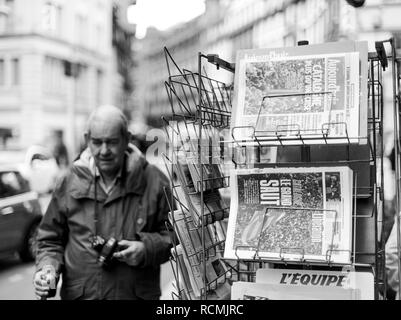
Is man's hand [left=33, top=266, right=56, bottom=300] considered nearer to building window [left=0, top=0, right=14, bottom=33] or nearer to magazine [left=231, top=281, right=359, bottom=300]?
magazine [left=231, top=281, right=359, bottom=300]

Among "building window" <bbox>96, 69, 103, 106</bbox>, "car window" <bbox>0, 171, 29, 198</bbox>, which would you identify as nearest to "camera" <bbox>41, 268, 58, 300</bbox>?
"car window" <bbox>0, 171, 29, 198</bbox>

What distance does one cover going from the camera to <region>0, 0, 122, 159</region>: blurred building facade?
2373cm

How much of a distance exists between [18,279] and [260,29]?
1075 inches

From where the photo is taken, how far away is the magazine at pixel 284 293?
1.73 metres

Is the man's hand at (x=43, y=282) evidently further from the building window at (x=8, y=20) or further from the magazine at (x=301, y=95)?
the building window at (x=8, y=20)

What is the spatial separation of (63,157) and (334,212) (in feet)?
46.5

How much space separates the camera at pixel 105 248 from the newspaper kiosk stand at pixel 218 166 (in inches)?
30.4

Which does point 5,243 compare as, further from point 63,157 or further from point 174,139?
point 63,157

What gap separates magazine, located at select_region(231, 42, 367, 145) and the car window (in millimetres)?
6537

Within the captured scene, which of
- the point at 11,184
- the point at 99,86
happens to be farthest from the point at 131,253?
the point at 99,86

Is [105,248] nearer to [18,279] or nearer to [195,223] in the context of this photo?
[195,223]

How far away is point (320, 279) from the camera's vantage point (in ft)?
5.90

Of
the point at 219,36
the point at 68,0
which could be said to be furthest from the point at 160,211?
the point at 219,36

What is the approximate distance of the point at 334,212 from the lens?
1771mm
